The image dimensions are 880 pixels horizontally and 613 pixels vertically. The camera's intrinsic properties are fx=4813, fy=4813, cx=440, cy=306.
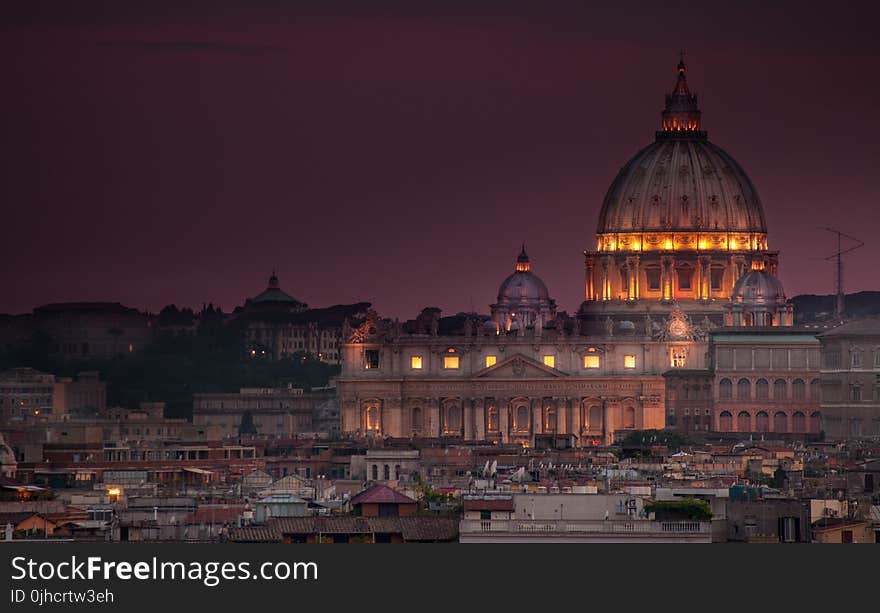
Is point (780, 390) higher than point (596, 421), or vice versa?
point (780, 390)

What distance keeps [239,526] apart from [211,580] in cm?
1725

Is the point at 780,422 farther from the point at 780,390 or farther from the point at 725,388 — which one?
the point at 725,388

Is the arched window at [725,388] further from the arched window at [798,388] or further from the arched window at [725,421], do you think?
the arched window at [798,388]

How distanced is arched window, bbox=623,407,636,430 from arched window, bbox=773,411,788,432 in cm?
707

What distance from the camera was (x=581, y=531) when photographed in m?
84.3

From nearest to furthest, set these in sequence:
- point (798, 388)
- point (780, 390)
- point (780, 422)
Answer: point (780, 422) → point (780, 390) → point (798, 388)

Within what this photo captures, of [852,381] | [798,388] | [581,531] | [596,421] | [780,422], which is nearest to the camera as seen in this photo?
[581,531]

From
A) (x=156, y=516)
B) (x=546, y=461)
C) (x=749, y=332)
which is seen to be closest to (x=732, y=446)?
(x=546, y=461)

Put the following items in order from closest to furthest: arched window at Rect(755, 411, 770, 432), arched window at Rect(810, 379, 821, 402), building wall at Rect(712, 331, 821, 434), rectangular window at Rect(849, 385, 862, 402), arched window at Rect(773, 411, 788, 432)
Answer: rectangular window at Rect(849, 385, 862, 402)
arched window at Rect(773, 411, 788, 432)
arched window at Rect(755, 411, 770, 432)
arched window at Rect(810, 379, 821, 402)
building wall at Rect(712, 331, 821, 434)

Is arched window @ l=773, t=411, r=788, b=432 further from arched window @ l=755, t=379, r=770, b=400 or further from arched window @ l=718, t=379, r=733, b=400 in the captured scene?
arched window @ l=718, t=379, r=733, b=400

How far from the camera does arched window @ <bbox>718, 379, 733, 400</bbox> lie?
194 metres

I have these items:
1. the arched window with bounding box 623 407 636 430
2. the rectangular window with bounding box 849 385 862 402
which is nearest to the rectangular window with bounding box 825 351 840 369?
the rectangular window with bounding box 849 385 862 402

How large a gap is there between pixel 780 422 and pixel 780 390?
1.96m

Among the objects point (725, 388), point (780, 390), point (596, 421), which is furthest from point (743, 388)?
point (596, 421)
